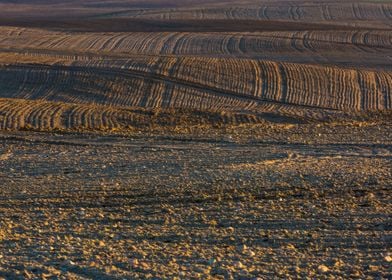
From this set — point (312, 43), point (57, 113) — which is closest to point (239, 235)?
point (57, 113)

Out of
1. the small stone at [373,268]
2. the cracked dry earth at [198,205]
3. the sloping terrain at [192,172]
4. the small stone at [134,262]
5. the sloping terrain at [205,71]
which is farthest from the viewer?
the sloping terrain at [205,71]

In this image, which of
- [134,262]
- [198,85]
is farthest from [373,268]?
[198,85]

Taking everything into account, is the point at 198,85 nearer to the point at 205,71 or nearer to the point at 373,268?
the point at 205,71

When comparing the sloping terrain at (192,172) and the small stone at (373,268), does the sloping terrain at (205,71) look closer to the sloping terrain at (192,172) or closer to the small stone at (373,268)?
the sloping terrain at (192,172)

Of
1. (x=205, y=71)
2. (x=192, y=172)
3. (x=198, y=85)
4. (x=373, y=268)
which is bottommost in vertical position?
(x=198, y=85)

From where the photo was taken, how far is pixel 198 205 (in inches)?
433

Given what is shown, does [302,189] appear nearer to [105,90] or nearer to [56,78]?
[105,90]

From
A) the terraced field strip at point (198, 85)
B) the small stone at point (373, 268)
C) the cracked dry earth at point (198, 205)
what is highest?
the small stone at point (373, 268)

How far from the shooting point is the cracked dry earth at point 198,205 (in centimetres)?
768

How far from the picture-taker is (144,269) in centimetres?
730

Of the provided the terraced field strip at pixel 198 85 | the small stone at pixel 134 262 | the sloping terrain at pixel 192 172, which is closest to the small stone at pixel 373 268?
the sloping terrain at pixel 192 172

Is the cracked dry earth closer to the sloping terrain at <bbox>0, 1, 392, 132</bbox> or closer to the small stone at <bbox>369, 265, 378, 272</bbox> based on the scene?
the small stone at <bbox>369, 265, 378, 272</bbox>

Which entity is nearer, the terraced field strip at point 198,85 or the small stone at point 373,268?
the small stone at point 373,268

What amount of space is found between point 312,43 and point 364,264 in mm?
41428
